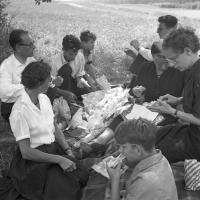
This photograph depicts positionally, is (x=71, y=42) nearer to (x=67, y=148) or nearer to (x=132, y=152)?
(x=67, y=148)

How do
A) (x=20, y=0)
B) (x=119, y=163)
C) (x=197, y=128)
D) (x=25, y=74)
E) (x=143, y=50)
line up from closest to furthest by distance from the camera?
1. (x=119, y=163)
2. (x=25, y=74)
3. (x=197, y=128)
4. (x=143, y=50)
5. (x=20, y=0)

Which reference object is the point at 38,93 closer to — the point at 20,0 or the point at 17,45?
the point at 17,45

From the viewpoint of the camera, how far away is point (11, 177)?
3.90 meters

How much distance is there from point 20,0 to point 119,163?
20.4m

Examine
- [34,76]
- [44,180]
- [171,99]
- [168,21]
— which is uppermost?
[168,21]

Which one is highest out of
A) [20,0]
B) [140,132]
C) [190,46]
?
[190,46]

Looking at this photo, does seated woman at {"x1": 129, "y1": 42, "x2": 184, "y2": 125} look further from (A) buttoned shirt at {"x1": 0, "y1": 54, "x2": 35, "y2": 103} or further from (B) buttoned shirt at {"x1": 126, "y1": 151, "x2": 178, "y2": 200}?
(B) buttoned shirt at {"x1": 126, "y1": 151, "x2": 178, "y2": 200}

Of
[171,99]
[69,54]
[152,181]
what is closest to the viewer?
[152,181]

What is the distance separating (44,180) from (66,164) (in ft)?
0.76

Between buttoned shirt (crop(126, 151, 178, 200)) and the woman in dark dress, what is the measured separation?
44.1 inches

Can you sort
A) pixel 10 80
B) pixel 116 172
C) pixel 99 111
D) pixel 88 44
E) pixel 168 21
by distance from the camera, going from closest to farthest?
pixel 116 172 < pixel 10 80 < pixel 99 111 < pixel 168 21 < pixel 88 44

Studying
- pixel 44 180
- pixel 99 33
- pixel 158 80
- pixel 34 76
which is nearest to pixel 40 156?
pixel 44 180

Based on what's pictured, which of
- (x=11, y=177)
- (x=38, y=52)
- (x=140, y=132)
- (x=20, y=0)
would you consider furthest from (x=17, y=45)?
(x=20, y=0)

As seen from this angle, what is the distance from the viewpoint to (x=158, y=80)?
200 inches
